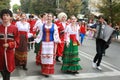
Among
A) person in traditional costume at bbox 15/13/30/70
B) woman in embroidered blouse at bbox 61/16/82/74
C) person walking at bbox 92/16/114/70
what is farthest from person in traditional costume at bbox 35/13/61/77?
person walking at bbox 92/16/114/70

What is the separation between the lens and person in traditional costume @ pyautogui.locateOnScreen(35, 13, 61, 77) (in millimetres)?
10070

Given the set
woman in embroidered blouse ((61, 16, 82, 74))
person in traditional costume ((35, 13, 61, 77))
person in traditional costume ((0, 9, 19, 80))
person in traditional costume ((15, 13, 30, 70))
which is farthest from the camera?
person in traditional costume ((15, 13, 30, 70))

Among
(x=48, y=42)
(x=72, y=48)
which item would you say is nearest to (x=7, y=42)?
(x=48, y=42)

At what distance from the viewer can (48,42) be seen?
33.2 ft

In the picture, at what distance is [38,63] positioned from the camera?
39.9ft

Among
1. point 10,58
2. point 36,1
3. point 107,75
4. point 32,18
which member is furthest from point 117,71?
point 36,1

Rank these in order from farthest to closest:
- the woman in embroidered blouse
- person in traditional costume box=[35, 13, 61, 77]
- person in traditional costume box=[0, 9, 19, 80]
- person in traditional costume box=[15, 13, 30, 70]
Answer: person in traditional costume box=[15, 13, 30, 70]
the woman in embroidered blouse
person in traditional costume box=[35, 13, 61, 77]
person in traditional costume box=[0, 9, 19, 80]

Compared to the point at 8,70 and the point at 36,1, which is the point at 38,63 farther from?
the point at 36,1

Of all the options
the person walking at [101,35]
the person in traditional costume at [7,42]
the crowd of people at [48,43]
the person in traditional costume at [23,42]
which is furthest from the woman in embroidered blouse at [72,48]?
the person in traditional costume at [7,42]

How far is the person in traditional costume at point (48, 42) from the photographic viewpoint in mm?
10070

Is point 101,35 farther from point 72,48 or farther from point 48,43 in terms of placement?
point 48,43

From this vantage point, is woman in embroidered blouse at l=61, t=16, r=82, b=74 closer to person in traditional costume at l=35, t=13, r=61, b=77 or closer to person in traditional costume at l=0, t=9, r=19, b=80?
person in traditional costume at l=35, t=13, r=61, b=77

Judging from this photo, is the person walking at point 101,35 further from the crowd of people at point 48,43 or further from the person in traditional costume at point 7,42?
the person in traditional costume at point 7,42

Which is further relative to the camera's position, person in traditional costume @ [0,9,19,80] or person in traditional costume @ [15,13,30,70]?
person in traditional costume @ [15,13,30,70]
